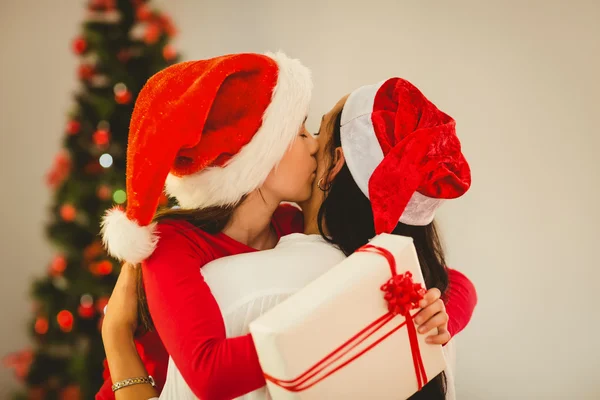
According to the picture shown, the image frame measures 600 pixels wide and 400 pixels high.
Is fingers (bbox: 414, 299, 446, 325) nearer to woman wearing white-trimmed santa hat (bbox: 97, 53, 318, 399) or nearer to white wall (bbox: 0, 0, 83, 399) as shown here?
woman wearing white-trimmed santa hat (bbox: 97, 53, 318, 399)

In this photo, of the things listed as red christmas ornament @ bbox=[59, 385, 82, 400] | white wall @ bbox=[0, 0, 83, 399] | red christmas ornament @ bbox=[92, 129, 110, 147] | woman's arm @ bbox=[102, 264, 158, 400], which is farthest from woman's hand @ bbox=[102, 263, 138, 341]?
white wall @ bbox=[0, 0, 83, 399]

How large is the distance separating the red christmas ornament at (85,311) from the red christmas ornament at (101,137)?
609 mm

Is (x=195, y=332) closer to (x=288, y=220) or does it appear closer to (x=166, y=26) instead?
(x=288, y=220)

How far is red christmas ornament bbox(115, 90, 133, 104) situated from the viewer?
1586mm


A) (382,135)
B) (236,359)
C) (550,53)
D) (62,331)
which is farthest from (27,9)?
(550,53)

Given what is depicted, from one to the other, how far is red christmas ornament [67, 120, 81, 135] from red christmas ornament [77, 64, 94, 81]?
162 millimetres

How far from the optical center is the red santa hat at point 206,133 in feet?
2.69

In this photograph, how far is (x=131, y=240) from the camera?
839mm

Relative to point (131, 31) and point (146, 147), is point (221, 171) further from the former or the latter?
point (131, 31)

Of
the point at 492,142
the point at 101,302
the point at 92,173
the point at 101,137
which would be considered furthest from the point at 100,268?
the point at 492,142

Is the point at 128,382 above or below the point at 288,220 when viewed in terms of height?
below

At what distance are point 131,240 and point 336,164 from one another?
49 centimetres

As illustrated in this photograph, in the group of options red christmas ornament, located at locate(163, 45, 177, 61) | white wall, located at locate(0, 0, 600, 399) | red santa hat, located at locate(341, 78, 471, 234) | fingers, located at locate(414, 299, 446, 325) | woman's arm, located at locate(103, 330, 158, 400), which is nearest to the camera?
fingers, located at locate(414, 299, 446, 325)

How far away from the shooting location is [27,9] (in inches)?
78.7
